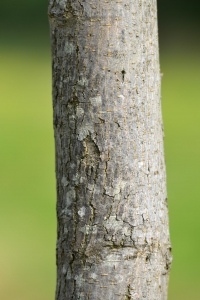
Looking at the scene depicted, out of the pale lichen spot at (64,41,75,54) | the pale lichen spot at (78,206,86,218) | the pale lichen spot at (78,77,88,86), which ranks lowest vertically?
the pale lichen spot at (78,206,86,218)

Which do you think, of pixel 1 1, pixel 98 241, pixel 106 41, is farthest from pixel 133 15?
pixel 1 1

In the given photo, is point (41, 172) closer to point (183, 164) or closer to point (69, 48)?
point (183, 164)

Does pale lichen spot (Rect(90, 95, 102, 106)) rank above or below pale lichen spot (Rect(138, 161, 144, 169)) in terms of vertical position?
above

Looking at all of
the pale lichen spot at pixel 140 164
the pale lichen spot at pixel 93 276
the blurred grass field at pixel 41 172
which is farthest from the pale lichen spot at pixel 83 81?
the blurred grass field at pixel 41 172

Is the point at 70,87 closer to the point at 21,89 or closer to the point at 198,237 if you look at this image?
the point at 198,237

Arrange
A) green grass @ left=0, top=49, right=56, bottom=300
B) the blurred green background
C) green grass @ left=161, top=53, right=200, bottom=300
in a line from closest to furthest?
green grass @ left=0, top=49, right=56, bottom=300, the blurred green background, green grass @ left=161, top=53, right=200, bottom=300

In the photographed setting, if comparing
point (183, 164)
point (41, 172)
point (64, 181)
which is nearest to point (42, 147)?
point (41, 172)

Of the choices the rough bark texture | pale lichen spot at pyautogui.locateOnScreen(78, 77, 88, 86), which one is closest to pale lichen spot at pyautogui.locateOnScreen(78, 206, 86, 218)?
the rough bark texture

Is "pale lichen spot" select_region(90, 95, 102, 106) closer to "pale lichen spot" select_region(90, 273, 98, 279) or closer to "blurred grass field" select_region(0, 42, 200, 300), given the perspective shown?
A: "pale lichen spot" select_region(90, 273, 98, 279)
